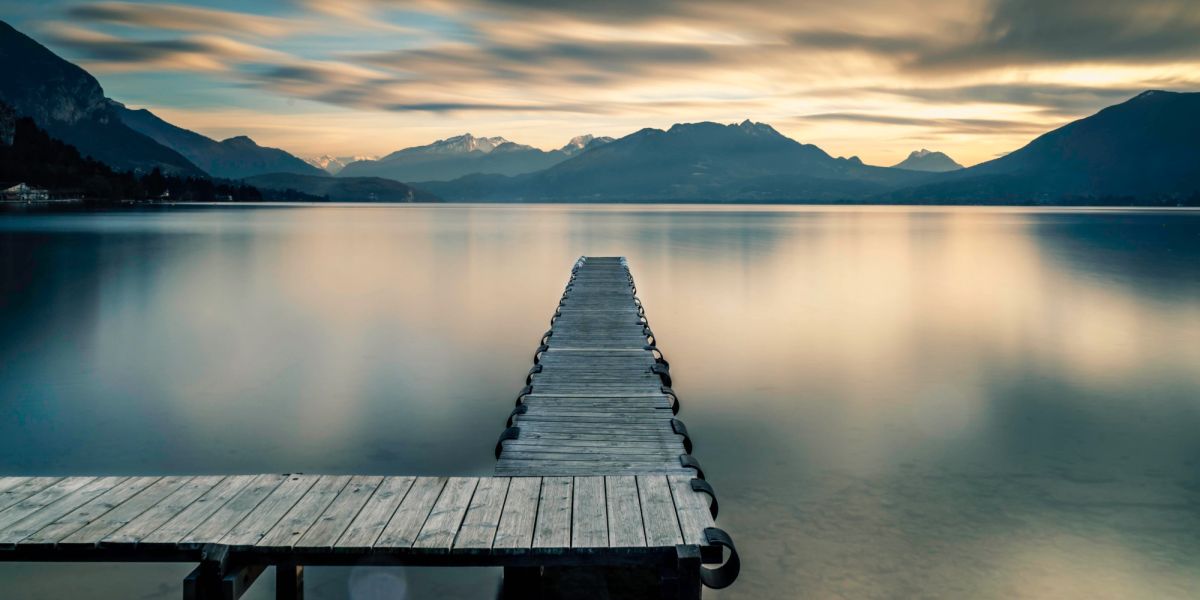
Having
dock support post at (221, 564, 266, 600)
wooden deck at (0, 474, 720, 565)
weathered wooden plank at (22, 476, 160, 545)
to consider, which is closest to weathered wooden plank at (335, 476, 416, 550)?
wooden deck at (0, 474, 720, 565)

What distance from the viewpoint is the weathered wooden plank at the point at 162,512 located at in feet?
21.4

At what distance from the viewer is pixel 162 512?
702 cm

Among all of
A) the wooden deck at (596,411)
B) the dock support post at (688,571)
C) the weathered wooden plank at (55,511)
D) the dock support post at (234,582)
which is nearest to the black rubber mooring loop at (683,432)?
the wooden deck at (596,411)

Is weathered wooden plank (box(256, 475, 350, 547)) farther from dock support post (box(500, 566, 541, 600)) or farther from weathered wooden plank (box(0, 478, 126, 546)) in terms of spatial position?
weathered wooden plank (box(0, 478, 126, 546))

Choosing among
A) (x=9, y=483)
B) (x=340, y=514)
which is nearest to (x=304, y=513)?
(x=340, y=514)

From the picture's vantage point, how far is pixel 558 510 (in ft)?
23.4

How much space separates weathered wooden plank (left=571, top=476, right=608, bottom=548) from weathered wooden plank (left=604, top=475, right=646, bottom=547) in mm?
54

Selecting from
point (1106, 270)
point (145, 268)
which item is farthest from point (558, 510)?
point (1106, 270)

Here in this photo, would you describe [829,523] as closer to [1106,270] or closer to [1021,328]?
[1021,328]

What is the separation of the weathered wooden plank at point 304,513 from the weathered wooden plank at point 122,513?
1.34 metres

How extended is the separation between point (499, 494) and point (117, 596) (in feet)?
13.8

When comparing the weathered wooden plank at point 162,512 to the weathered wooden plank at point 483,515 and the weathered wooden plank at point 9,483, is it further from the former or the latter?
the weathered wooden plank at point 483,515

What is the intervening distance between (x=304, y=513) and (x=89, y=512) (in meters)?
1.94

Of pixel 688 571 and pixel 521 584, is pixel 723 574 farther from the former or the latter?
pixel 521 584
